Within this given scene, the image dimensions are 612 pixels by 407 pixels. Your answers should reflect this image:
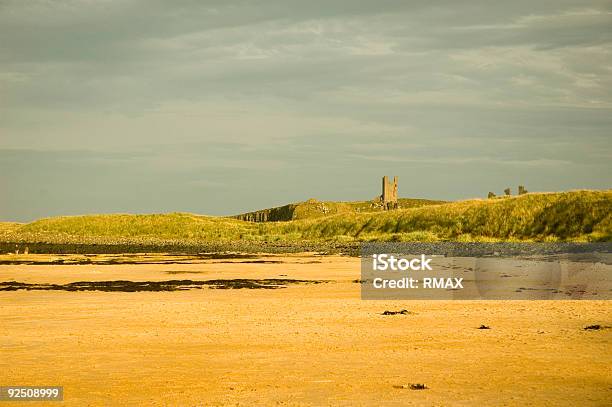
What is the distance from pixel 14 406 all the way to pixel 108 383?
1614 mm

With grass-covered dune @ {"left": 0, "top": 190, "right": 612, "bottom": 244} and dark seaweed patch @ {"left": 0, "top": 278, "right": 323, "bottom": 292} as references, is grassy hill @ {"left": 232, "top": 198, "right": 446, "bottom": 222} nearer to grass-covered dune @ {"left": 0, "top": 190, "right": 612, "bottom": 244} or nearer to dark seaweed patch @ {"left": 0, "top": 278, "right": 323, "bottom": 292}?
grass-covered dune @ {"left": 0, "top": 190, "right": 612, "bottom": 244}

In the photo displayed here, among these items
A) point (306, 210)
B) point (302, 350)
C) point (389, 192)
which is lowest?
point (302, 350)

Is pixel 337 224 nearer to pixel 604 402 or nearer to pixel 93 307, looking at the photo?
pixel 93 307

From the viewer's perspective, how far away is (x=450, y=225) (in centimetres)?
6900

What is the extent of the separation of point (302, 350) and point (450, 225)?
55.5 metres

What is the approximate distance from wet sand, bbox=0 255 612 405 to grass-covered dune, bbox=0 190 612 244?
3644 centimetres

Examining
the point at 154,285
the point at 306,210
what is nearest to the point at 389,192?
the point at 306,210

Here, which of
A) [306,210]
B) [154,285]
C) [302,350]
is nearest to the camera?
[302,350]

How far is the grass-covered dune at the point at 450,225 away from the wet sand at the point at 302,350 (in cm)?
3644

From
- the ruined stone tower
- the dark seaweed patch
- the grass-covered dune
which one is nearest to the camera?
A: the dark seaweed patch

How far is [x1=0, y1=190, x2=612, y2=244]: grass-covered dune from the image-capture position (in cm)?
5941

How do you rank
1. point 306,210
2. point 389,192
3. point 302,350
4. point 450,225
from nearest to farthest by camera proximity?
point 302,350
point 450,225
point 389,192
point 306,210

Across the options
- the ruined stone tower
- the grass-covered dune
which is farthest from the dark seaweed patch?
the ruined stone tower

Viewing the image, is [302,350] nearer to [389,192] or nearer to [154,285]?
[154,285]
